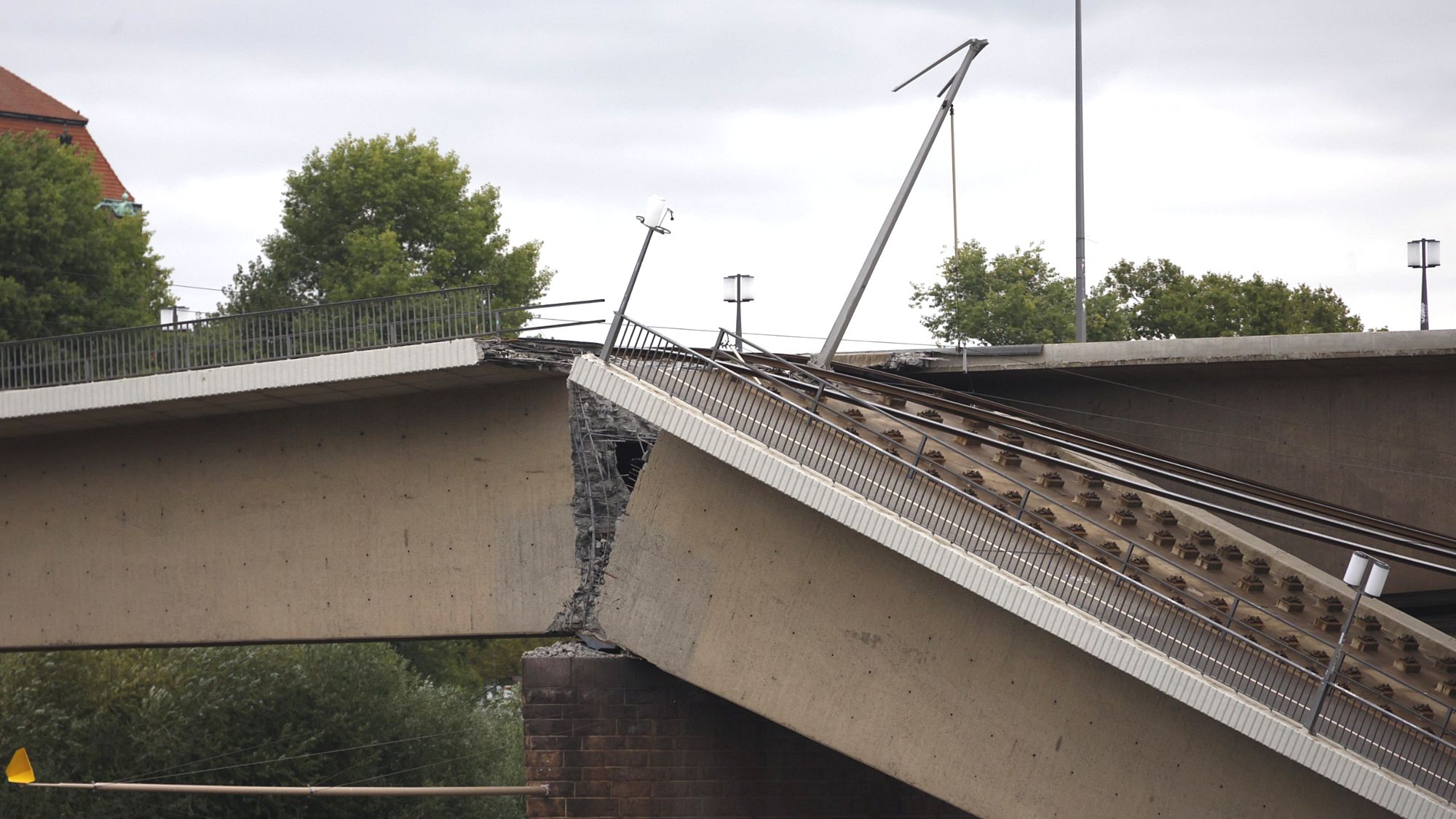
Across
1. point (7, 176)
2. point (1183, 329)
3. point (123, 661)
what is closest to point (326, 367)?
point (123, 661)

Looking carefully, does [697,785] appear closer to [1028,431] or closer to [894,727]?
[894,727]

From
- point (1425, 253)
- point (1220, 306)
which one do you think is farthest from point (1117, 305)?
point (1425, 253)

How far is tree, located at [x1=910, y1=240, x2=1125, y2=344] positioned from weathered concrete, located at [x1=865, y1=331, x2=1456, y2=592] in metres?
32.9

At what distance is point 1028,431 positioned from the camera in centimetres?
1566

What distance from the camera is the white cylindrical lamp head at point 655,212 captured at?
43.0 feet

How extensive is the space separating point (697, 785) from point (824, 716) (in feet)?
5.77

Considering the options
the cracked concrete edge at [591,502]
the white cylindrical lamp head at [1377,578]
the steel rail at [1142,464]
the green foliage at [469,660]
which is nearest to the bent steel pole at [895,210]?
the steel rail at [1142,464]

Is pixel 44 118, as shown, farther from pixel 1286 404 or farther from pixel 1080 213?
pixel 1286 404

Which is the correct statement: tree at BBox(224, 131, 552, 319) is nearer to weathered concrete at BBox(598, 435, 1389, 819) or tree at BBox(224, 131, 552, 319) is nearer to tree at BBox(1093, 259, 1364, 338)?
tree at BBox(1093, 259, 1364, 338)

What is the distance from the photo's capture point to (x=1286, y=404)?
64.2 ft

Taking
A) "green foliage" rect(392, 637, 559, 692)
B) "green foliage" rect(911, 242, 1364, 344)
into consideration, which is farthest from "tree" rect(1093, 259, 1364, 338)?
"green foliage" rect(392, 637, 559, 692)

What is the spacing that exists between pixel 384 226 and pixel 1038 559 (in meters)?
44.8

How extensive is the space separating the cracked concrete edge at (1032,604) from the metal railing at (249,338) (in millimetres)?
1791

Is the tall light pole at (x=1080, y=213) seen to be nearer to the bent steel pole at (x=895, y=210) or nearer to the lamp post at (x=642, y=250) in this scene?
the bent steel pole at (x=895, y=210)
